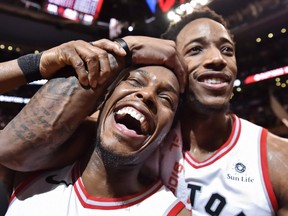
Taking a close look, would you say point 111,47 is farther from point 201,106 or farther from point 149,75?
point 201,106

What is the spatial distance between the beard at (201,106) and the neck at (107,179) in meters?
0.47

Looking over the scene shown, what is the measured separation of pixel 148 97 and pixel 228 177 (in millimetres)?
606

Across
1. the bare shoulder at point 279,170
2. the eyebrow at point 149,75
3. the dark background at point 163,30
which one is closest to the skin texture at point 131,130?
the eyebrow at point 149,75

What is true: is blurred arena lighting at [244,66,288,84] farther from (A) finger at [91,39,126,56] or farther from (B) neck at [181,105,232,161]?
(A) finger at [91,39,126,56]

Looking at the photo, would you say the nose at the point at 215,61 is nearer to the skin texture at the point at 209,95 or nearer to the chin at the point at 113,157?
the skin texture at the point at 209,95

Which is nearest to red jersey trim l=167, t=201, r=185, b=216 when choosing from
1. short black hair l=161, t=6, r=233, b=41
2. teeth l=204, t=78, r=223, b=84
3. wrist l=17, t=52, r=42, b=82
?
teeth l=204, t=78, r=223, b=84

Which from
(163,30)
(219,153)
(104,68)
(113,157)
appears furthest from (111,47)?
(163,30)

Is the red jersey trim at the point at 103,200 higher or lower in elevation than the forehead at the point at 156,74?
lower

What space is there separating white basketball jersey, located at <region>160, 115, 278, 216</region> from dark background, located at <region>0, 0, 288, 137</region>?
5352 mm

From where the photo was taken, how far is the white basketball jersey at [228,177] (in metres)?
1.77

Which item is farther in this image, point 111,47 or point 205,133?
point 205,133

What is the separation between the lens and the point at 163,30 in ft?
29.0

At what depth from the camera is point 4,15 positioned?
28.5ft

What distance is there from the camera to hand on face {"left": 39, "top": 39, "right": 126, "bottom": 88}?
1540 mm
